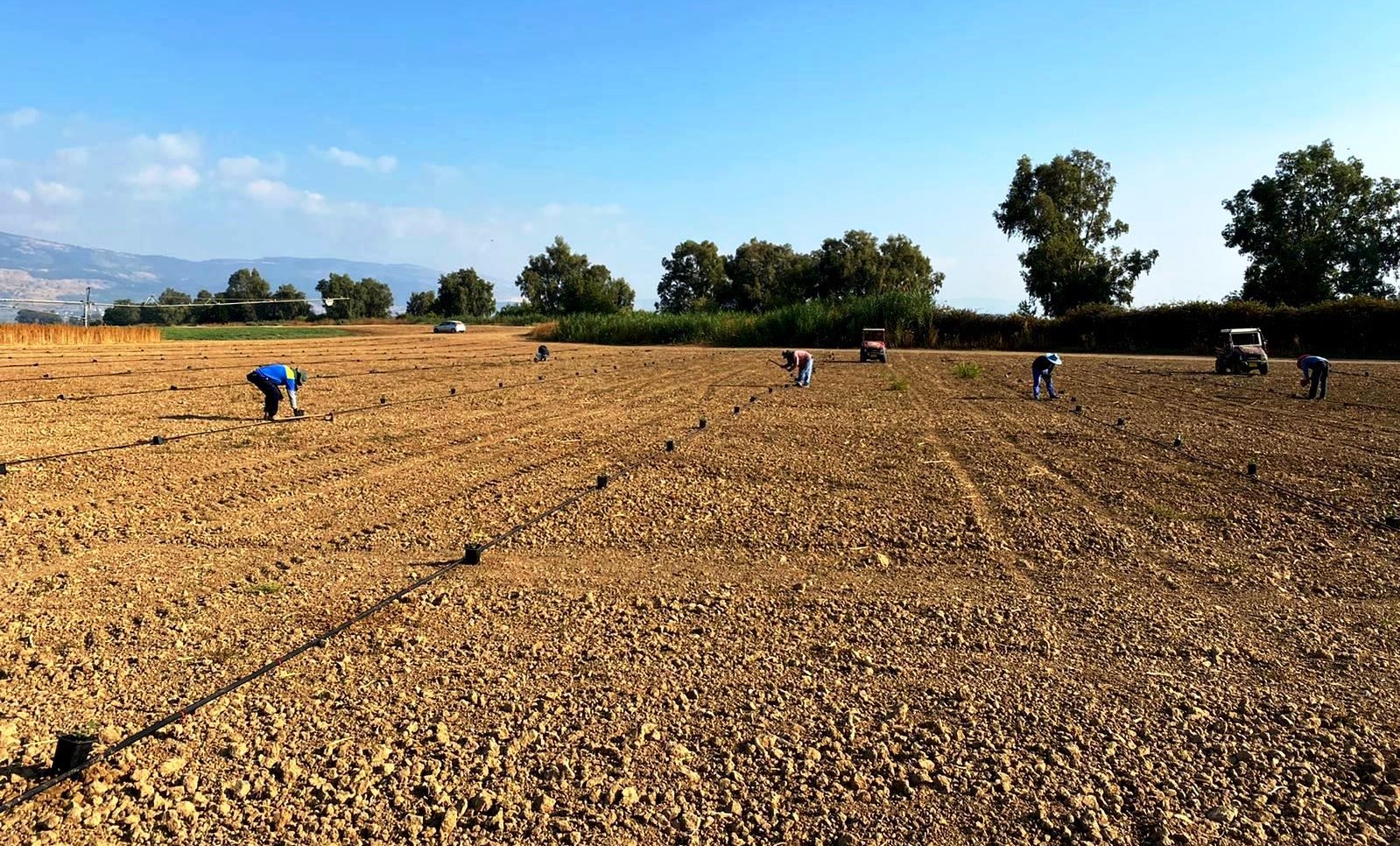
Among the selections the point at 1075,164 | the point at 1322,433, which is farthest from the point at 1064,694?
the point at 1075,164

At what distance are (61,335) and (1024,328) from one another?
5184cm

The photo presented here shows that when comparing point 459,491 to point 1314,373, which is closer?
point 459,491

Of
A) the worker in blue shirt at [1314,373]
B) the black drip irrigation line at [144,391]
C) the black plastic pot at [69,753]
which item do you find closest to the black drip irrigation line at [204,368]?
the black drip irrigation line at [144,391]

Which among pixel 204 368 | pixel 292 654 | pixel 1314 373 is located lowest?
pixel 292 654

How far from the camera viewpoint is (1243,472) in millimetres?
9633

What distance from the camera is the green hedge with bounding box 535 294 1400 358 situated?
37.6m

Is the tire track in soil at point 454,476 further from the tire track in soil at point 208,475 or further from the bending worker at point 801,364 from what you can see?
the bending worker at point 801,364

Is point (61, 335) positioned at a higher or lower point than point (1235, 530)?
higher

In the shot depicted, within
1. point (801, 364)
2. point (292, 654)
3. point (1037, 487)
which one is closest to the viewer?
point (292, 654)

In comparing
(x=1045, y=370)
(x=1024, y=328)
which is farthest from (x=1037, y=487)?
(x=1024, y=328)

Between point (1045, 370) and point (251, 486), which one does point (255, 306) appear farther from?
point (251, 486)

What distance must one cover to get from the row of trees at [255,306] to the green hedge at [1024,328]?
44861 mm

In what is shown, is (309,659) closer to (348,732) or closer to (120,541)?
(348,732)

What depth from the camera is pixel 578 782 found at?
11.1 feet
